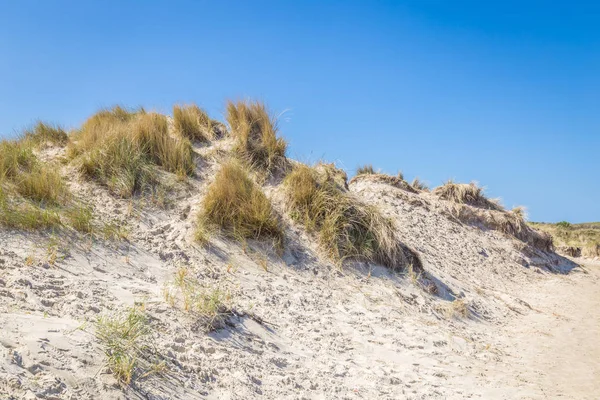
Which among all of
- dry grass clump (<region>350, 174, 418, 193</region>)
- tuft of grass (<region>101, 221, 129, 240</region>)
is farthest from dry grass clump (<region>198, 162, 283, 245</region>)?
dry grass clump (<region>350, 174, 418, 193</region>)

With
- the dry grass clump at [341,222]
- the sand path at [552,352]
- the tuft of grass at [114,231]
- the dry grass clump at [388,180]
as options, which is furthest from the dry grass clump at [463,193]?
the tuft of grass at [114,231]

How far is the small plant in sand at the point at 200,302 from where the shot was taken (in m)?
4.42

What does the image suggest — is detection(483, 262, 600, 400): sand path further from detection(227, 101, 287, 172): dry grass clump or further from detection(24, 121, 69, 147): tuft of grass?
detection(24, 121, 69, 147): tuft of grass

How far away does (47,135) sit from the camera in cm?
884

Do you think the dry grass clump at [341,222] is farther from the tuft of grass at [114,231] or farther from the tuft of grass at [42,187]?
the tuft of grass at [42,187]

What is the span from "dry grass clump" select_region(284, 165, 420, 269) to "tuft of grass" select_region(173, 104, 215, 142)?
2.27 meters

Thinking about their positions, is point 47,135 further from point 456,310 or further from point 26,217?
point 456,310

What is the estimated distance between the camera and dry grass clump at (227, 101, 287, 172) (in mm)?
8648

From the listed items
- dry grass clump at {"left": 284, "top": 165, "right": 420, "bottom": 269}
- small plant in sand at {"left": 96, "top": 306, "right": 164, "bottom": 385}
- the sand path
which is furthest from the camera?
dry grass clump at {"left": 284, "top": 165, "right": 420, "bottom": 269}

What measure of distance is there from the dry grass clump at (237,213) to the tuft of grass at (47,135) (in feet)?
11.9

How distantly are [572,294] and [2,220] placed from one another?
34.8ft

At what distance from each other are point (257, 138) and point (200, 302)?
16.2ft

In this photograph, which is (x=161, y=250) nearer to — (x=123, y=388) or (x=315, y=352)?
(x=315, y=352)

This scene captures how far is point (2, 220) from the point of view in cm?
517
